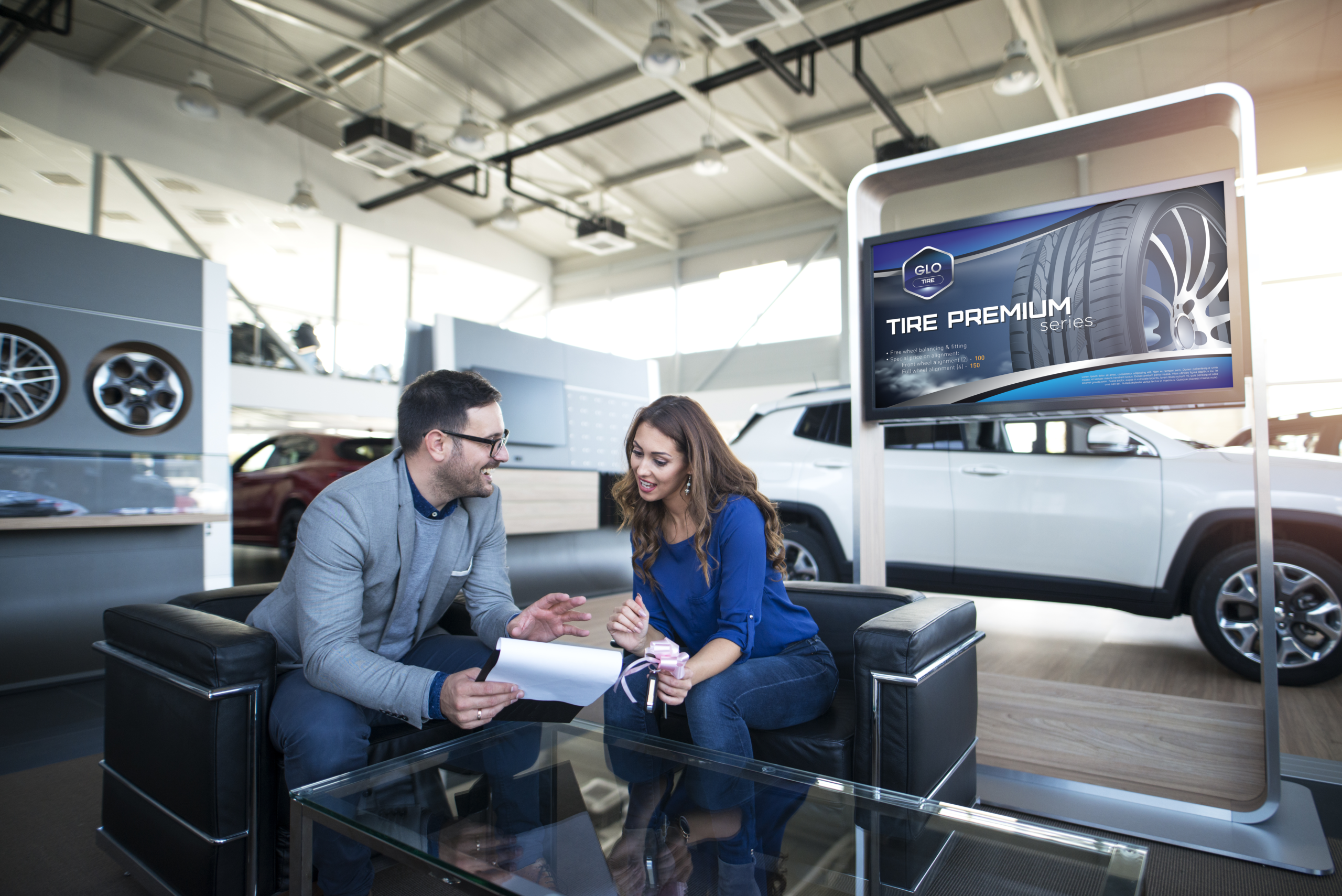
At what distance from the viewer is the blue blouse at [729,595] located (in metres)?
1.90

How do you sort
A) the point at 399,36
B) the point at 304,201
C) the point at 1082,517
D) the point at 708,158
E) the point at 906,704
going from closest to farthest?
the point at 906,704 → the point at 1082,517 → the point at 708,158 → the point at 399,36 → the point at 304,201

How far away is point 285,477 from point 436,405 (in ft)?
18.0

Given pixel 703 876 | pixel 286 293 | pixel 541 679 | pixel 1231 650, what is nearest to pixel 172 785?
pixel 541 679

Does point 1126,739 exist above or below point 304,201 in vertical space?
below

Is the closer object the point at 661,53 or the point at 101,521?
the point at 101,521

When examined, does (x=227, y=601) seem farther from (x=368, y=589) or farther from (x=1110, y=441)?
(x=1110, y=441)

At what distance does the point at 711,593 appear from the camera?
202 cm

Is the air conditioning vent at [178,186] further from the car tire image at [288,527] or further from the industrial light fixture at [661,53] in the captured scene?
the industrial light fixture at [661,53]

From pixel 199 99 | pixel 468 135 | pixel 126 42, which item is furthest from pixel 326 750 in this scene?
pixel 126 42

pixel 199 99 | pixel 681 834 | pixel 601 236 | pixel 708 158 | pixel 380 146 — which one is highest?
pixel 199 99

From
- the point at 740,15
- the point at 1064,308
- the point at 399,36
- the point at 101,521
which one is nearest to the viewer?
the point at 1064,308

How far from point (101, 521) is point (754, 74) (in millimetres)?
7468

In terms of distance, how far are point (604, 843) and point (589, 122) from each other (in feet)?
31.8

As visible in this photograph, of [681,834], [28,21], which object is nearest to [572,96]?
[28,21]
